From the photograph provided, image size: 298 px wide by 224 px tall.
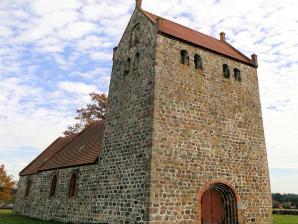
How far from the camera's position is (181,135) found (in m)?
14.6

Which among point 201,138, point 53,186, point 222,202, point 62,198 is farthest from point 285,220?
point 53,186

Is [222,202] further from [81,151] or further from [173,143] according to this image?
[81,151]

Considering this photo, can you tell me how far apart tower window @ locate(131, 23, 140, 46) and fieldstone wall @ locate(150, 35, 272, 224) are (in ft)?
7.77

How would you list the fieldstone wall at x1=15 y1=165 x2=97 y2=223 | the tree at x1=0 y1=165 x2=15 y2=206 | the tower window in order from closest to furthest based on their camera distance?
the fieldstone wall at x1=15 y1=165 x2=97 y2=223
the tower window
the tree at x1=0 y1=165 x2=15 y2=206

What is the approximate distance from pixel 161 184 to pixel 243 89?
862 cm

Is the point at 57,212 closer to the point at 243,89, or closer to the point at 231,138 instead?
the point at 231,138

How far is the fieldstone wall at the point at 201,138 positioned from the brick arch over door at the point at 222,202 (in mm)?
195

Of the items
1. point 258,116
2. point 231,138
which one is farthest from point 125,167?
point 258,116

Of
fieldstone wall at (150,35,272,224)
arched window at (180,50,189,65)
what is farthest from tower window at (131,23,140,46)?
arched window at (180,50,189,65)

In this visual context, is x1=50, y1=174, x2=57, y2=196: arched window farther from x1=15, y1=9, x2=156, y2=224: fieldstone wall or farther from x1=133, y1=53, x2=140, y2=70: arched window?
x1=133, y1=53, x2=140, y2=70: arched window

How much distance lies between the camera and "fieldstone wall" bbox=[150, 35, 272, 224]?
1353 cm

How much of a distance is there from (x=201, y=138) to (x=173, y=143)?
6.12ft

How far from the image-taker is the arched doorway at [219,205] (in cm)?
1481

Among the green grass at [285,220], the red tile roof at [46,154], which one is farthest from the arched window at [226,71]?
the red tile roof at [46,154]
